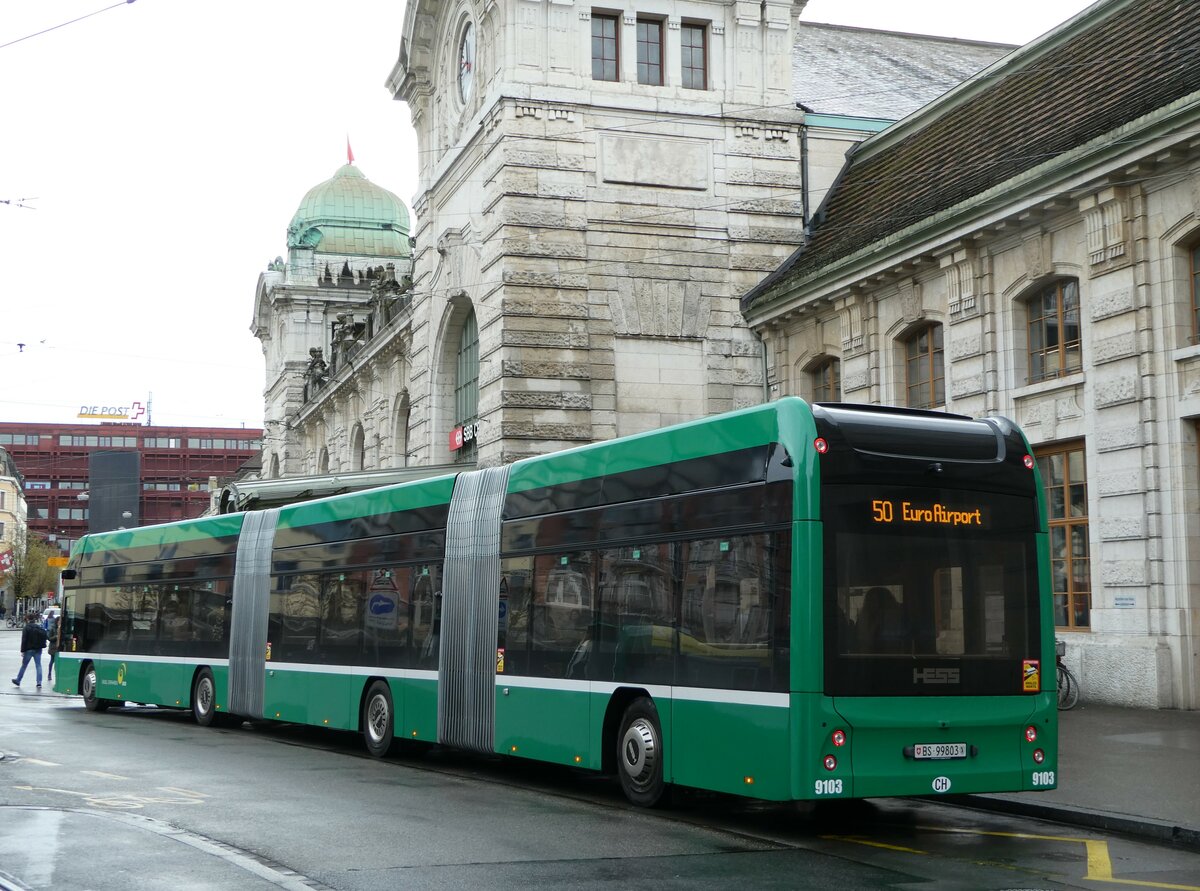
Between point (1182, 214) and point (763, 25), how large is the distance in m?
15.9

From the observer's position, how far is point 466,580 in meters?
15.5

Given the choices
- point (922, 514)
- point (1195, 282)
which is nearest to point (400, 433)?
point (1195, 282)

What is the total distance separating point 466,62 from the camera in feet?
112

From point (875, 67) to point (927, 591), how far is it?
1101 inches

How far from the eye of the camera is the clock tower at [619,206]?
99.3 feet

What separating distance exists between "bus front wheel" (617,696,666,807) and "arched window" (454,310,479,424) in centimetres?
2145

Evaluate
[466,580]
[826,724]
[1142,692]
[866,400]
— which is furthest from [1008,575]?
[866,400]

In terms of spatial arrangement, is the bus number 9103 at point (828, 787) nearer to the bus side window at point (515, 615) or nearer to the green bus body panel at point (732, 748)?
the green bus body panel at point (732, 748)

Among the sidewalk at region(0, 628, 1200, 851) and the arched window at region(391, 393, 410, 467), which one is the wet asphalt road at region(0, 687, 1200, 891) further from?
the arched window at region(391, 393, 410, 467)

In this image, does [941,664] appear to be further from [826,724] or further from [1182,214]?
[1182,214]

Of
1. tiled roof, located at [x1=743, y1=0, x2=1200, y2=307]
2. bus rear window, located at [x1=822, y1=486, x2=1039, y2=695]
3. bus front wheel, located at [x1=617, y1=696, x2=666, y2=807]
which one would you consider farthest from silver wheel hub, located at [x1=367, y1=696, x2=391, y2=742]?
tiled roof, located at [x1=743, y1=0, x2=1200, y2=307]

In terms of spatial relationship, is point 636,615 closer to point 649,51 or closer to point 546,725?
point 546,725

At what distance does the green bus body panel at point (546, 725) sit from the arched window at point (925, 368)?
11935mm

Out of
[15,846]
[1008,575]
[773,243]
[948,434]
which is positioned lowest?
[15,846]
